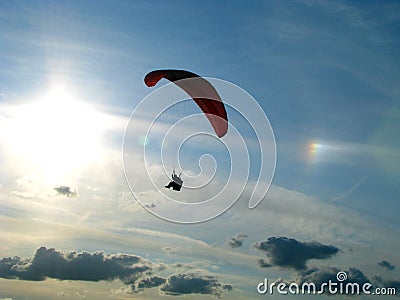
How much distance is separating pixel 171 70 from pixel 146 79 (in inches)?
124

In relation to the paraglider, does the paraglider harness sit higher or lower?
lower

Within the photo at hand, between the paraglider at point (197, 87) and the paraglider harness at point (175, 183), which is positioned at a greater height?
the paraglider at point (197, 87)

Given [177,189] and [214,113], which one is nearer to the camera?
[177,189]

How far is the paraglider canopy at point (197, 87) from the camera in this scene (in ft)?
163

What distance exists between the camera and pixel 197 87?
5025 centimetres

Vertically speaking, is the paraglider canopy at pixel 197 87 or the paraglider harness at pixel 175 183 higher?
the paraglider canopy at pixel 197 87

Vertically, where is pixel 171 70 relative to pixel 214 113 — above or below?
above

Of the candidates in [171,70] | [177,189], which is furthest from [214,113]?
[177,189]

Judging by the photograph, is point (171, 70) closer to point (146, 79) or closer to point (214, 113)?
point (146, 79)

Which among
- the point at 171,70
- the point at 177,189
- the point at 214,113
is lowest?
the point at 177,189

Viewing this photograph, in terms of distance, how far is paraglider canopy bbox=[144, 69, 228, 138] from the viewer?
49.8 m

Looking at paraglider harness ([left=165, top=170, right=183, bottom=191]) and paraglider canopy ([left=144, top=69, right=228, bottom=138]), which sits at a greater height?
paraglider canopy ([left=144, top=69, right=228, bottom=138])

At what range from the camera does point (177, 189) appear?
1785 inches

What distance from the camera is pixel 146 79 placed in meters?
50.2
